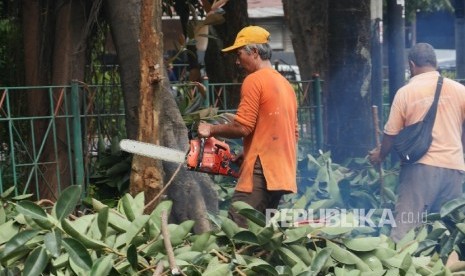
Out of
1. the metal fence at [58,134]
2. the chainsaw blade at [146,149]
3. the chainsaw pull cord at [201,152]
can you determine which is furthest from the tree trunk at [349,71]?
the chainsaw blade at [146,149]

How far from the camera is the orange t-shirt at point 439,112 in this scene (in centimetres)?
661

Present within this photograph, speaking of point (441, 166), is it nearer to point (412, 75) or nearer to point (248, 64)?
point (412, 75)

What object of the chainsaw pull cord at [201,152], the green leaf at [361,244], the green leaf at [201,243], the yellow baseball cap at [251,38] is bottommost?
the green leaf at [361,244]

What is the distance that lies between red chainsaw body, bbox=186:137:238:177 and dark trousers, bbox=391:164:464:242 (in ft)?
4.84

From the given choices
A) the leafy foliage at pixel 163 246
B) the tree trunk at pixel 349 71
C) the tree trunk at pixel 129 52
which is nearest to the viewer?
the leafy foliage at pixel 163 246

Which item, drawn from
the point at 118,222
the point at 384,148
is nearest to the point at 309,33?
the point at 384,148

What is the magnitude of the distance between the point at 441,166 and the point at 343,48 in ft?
11.4

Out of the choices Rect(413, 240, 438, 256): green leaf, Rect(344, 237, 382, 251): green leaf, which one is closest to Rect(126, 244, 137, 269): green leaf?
Rect(344, 237, 382, 251): green leaf

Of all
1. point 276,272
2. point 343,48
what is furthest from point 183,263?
point 343,48

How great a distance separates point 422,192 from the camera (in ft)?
21.8

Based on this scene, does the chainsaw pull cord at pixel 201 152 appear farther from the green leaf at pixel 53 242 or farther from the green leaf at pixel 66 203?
the green leaf at pixel 53 242

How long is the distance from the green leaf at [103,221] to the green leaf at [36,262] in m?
0.31

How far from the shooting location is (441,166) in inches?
261

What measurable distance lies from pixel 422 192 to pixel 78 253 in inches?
117
